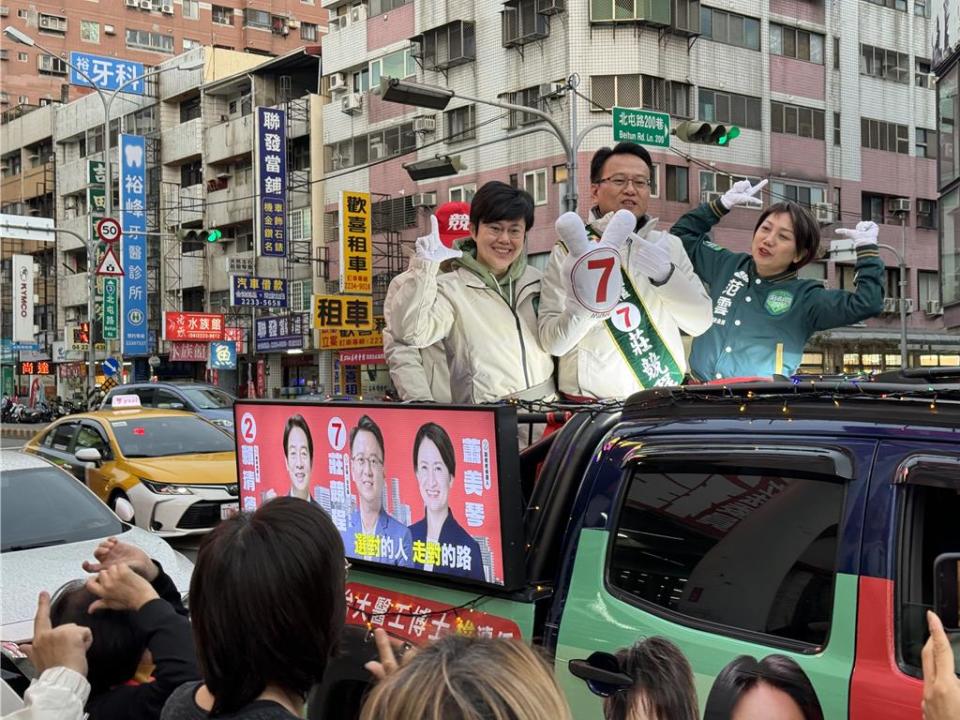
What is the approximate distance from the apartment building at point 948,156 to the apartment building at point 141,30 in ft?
138

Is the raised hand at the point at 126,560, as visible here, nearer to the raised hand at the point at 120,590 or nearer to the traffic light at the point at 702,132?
the raised hand at the point at 120,590

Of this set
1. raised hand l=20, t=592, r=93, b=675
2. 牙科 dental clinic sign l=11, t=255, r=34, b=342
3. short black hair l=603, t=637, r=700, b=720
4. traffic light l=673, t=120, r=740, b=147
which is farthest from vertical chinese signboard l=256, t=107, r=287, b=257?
short black hair l=603, t=637, r=700, b=720

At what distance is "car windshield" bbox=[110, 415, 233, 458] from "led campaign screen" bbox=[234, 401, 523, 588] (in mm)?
7864

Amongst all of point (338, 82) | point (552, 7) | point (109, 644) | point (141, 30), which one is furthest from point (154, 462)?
point (141, 30)

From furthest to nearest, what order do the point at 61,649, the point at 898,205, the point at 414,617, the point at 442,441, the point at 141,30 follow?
1. the point at 141,30
2. the point at 898,205
3. the point at 414,617
4. the point at 442,441
5. the point at 61,649

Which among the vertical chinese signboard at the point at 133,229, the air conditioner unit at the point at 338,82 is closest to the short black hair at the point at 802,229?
the vertical chinese signboard at the point at 133,229

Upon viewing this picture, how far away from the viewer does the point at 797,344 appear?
4.49 m

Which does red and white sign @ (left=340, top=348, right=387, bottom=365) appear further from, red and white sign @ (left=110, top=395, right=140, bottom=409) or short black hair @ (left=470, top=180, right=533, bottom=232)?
short black hair @ (left=470, top=180, right=533, bottom=232)

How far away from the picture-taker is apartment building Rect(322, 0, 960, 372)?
30.1m

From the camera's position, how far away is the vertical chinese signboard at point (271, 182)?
34562mm

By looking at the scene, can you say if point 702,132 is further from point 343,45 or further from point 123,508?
point 343,45

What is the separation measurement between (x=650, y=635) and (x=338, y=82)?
38.2m

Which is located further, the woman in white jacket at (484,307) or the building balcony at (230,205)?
the building balcony at (230,205)

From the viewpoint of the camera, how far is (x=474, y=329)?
4289mm
